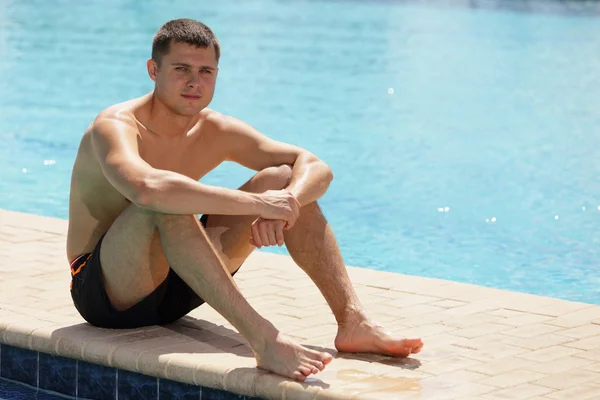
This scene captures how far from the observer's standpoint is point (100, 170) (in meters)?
4.30

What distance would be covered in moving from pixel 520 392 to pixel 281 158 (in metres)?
1.34

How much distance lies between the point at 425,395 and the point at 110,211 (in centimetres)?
143

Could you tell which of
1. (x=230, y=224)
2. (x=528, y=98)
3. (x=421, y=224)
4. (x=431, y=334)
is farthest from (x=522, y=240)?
(x=528, y=98)

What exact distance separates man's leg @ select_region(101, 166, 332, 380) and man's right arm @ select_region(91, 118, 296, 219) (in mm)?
76

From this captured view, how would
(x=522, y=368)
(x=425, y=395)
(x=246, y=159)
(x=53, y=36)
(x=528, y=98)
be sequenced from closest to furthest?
(x=425, y=395)
(x=522, y=368)
(x=246, y=159)
(x=528, y=98)
(x=53, y=36)

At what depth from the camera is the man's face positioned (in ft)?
13.9

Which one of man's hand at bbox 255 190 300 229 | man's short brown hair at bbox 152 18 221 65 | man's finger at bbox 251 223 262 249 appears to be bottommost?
man's finger at bbox 251 223 262 249

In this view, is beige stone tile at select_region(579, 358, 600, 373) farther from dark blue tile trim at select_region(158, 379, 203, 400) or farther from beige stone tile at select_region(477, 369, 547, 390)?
dark blue tile trim at select_region(158, 379, 203, 400)

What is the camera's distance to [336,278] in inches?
170

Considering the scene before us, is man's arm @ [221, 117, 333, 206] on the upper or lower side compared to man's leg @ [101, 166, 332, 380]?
upper

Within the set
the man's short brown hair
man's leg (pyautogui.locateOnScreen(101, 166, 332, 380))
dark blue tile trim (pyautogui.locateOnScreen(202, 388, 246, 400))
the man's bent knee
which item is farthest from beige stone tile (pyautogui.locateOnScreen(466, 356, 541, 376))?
the man's short brown hair

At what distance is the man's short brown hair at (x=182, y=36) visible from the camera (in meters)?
4.23

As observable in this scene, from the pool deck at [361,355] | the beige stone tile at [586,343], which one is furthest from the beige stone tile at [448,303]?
the beige stone tile at [586,343]

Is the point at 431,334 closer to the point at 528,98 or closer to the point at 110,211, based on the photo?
the point at 110,211
